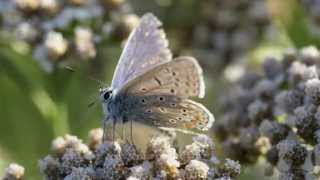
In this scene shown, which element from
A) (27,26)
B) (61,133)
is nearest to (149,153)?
(61,133)

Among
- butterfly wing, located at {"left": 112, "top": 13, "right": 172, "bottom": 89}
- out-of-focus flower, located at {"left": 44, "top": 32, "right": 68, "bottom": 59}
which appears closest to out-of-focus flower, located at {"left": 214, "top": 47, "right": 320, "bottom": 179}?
butterfly wing, located at {"left": 112, "top": 13, "right": 172, "bottom": 89}

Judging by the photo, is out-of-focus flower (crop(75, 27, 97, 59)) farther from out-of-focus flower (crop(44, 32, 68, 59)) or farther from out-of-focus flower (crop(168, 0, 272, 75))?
out-of-focus flower (crop(168, 0, 272, 75))

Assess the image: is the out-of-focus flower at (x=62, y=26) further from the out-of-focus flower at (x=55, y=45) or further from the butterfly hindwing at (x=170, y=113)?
the butterfly hindwing at (x=170, y=113)

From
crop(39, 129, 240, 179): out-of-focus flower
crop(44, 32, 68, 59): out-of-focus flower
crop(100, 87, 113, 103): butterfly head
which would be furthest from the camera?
crop(44, 32, 68, 59): out-of-focus flower

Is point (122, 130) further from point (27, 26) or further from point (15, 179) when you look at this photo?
point (27, 26)

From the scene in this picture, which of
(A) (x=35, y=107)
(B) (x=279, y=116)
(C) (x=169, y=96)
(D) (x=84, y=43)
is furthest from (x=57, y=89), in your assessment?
(B) (x=279, y=116)

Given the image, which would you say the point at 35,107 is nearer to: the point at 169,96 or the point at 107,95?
the point at 107,95
